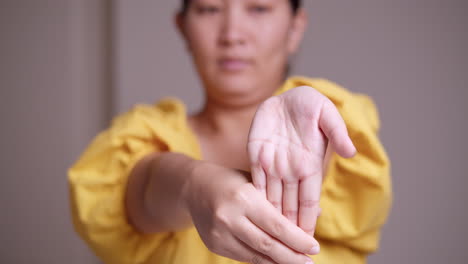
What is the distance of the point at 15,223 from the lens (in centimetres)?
93

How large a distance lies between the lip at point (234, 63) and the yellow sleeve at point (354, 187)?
11cm

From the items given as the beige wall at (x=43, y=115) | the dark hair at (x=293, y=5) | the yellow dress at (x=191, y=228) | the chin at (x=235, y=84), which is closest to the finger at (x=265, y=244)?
the yellow dress at (x=191, y=228)

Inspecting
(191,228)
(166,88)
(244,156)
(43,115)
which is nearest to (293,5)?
(244,156)

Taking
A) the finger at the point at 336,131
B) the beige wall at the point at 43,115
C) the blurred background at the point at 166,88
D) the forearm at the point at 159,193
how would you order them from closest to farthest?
the finger at the point at 336,131, the forearm at the point at 159,193, the blurred background at the point at 166,88, the beige wall at the point at 43,115

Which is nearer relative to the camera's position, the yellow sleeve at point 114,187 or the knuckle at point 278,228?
the knuckle at point 278,228

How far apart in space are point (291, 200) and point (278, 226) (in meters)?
0.02

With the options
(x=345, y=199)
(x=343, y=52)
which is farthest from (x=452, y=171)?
(x=345, y=199)

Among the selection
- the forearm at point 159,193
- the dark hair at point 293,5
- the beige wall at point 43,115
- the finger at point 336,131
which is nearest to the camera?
the finger at point 336,131

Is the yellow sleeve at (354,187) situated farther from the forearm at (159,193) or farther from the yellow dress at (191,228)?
the forearm at (159,193)

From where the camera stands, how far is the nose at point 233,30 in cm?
51

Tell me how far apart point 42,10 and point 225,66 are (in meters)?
0.63

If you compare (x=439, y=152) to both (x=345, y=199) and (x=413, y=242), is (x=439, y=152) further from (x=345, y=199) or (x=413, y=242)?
(x=345, y=199)

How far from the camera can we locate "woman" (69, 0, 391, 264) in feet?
0.89

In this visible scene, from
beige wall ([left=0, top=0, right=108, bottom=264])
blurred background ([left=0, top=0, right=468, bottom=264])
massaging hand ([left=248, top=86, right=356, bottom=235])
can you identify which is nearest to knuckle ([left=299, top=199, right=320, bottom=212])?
massaging hand ([left=248, top=86, right=356, bottom=235])
